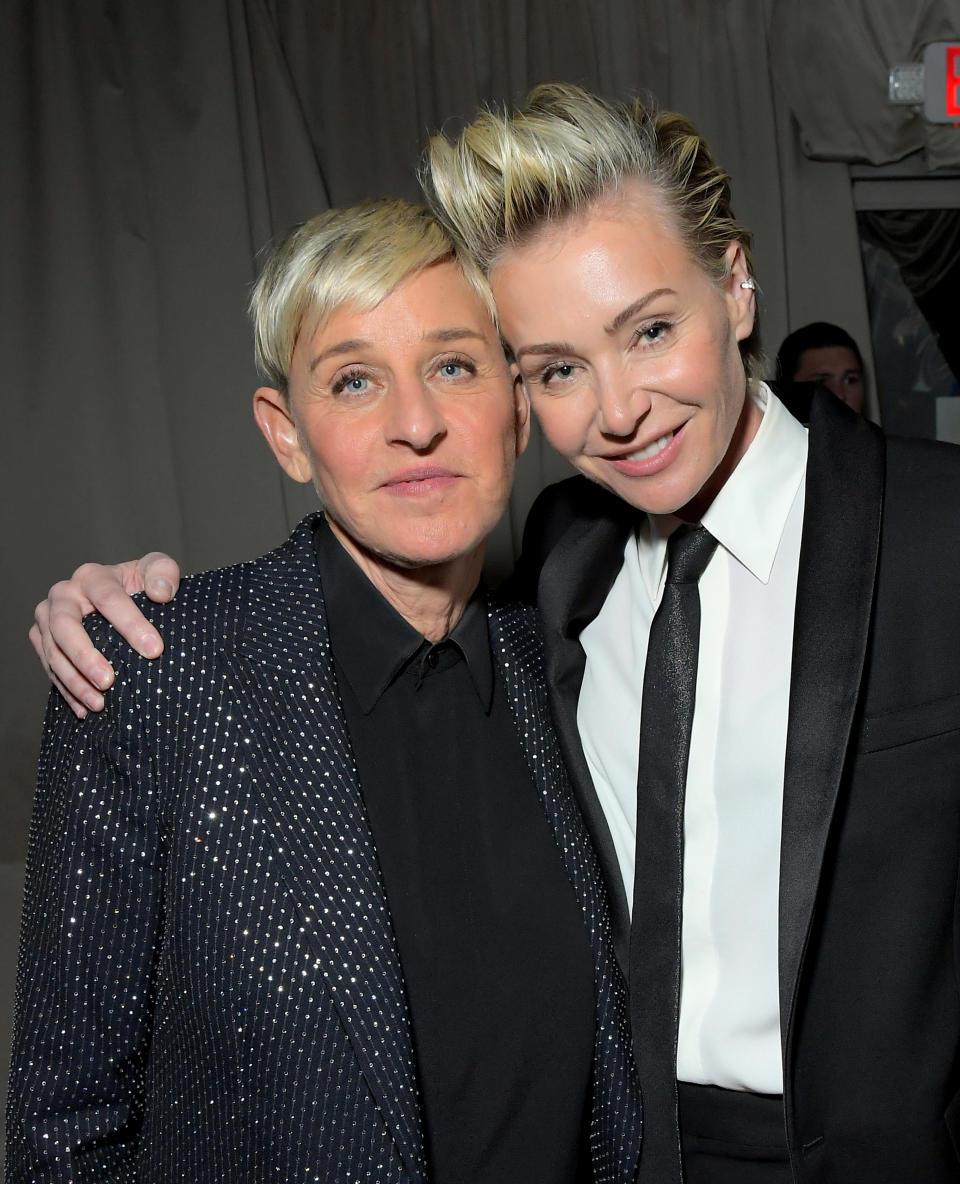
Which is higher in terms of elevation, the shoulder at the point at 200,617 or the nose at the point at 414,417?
the nose at the point at 414,417

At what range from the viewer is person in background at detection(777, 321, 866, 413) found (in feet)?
11.5

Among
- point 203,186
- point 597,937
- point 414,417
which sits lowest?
point 597,937

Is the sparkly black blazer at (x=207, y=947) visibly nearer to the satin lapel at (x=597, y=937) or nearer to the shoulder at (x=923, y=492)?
the satin lapel at (x=597, y=937)

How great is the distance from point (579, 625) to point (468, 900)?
425mm

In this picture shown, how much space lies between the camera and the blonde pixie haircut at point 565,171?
4.39 feet

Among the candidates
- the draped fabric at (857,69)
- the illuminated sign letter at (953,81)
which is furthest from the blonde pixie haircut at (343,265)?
the draped fabric at (857,69)

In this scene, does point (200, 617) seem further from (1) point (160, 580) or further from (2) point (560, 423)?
(2) point (560, 423)

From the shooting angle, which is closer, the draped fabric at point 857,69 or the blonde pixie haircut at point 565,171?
the blonde pixie haircut at point 565,171

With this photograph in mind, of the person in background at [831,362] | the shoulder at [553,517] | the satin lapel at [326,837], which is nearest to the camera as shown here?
the satin lapel at [326,837]

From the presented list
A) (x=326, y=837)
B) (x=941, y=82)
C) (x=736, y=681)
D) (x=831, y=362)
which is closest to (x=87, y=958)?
(x=326, y=837)

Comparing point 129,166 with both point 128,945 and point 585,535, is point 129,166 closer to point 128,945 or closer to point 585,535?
point 585,535

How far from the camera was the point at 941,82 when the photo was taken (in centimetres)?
372

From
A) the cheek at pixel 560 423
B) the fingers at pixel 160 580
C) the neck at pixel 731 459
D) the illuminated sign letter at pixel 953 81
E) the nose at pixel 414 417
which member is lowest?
the fingers at pixel 160 580

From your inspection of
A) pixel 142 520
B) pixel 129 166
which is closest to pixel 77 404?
pixel 142 520
